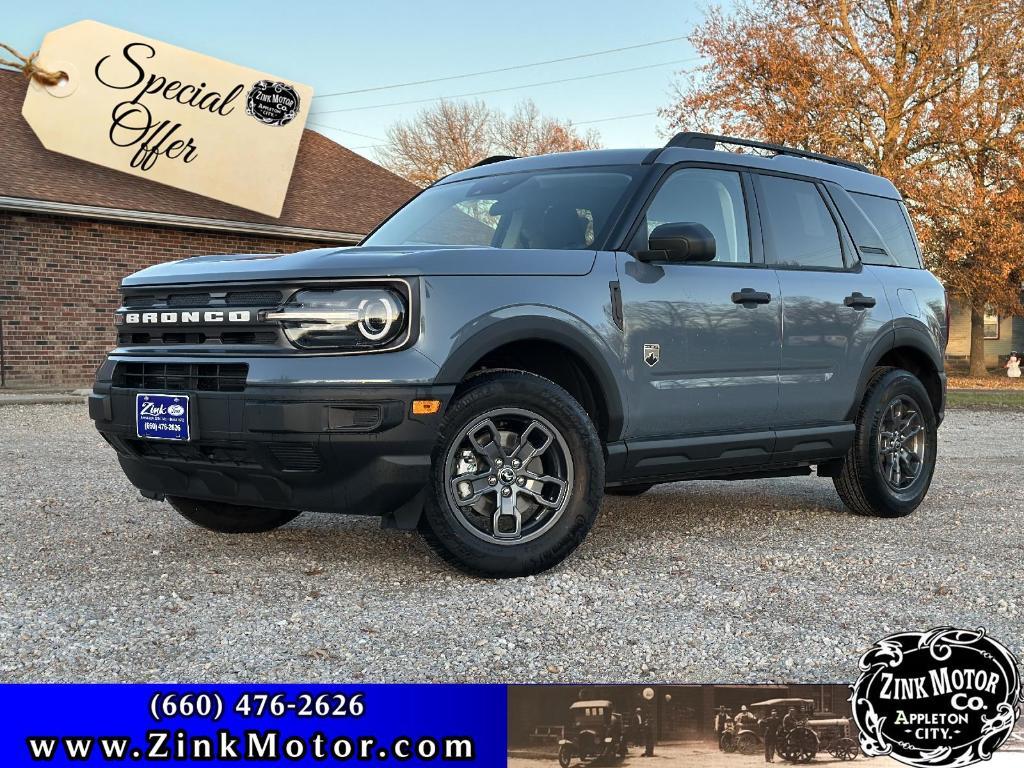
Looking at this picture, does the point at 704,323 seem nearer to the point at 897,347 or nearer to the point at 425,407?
the point at 425,407

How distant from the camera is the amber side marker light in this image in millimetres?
4289

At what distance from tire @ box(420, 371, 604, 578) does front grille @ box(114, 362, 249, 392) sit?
840 mm

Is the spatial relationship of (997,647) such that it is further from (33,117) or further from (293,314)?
(33,117)

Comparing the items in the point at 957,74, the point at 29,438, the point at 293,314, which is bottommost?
the point at 29,438

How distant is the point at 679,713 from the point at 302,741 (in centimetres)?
91

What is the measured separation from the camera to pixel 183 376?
15.0ft

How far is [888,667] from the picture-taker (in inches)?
117

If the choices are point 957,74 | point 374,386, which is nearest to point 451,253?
point 374,386

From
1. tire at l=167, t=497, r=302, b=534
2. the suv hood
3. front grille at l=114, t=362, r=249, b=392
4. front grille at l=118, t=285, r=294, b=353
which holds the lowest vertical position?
tire at l=167, t=497, r=302, b=534

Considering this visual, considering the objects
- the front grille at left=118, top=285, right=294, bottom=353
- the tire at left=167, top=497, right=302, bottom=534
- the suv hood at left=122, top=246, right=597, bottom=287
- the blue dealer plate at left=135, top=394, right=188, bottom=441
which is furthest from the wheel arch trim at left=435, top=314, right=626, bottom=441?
the tire at left=167, top=497, right=302, bottom=534

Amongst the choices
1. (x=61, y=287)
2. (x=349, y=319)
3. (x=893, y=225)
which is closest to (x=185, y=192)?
(x=61, y=287)

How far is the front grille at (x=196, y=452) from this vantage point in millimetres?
4410

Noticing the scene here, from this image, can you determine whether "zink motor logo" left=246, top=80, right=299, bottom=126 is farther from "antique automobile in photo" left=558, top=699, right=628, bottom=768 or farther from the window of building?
the window of building

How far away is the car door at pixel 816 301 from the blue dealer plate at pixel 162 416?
116 inches
